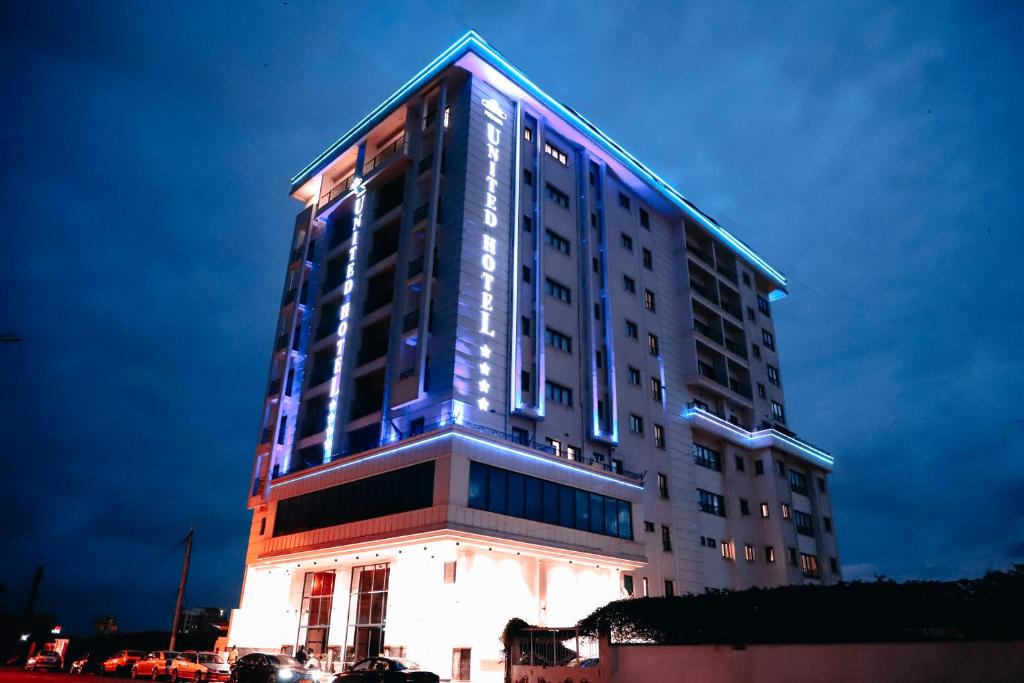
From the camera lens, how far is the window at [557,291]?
4471 cm

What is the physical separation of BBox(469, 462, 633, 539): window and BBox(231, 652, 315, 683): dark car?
33.9 feet

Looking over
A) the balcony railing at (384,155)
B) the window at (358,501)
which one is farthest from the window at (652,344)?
the window at (358,501)

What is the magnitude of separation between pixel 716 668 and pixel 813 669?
9.77ft

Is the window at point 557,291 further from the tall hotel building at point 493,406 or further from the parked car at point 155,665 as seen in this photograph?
the parked car at point 155,665

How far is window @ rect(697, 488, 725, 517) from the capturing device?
5194cm

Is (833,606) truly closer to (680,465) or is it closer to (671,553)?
(671,553)

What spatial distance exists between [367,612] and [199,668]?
27.6 ft

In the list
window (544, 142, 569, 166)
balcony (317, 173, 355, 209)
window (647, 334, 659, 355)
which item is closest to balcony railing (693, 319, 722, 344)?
window (647, 334, 659, 355)

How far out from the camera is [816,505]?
60.6 meters

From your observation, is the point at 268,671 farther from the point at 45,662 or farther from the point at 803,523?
the point at 803,523

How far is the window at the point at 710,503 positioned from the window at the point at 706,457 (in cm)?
217

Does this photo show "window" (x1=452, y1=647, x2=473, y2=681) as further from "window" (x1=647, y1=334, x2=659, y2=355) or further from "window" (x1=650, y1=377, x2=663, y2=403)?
"window" (x1=647, y1=334, x2=659, y2=355)

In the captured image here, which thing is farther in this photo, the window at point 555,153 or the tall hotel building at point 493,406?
the window at point 555,153

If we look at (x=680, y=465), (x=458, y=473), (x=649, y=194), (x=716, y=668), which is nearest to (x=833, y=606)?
(x=716, y=668)
